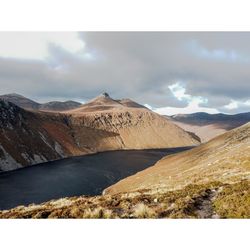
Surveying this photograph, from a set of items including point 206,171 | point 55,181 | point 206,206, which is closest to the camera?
point 206,206

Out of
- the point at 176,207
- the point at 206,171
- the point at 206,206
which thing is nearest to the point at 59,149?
the point at 206,171

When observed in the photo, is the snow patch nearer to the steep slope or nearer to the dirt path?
the steep slope

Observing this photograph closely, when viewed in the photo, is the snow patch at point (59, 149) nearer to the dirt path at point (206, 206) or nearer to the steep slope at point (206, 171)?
the steep slope at point (206, 171)

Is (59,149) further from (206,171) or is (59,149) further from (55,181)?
(206,171)

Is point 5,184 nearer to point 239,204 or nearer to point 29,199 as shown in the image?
point 29,199

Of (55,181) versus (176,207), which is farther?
(55,181)

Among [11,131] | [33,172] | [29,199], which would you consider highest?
[11,131]
